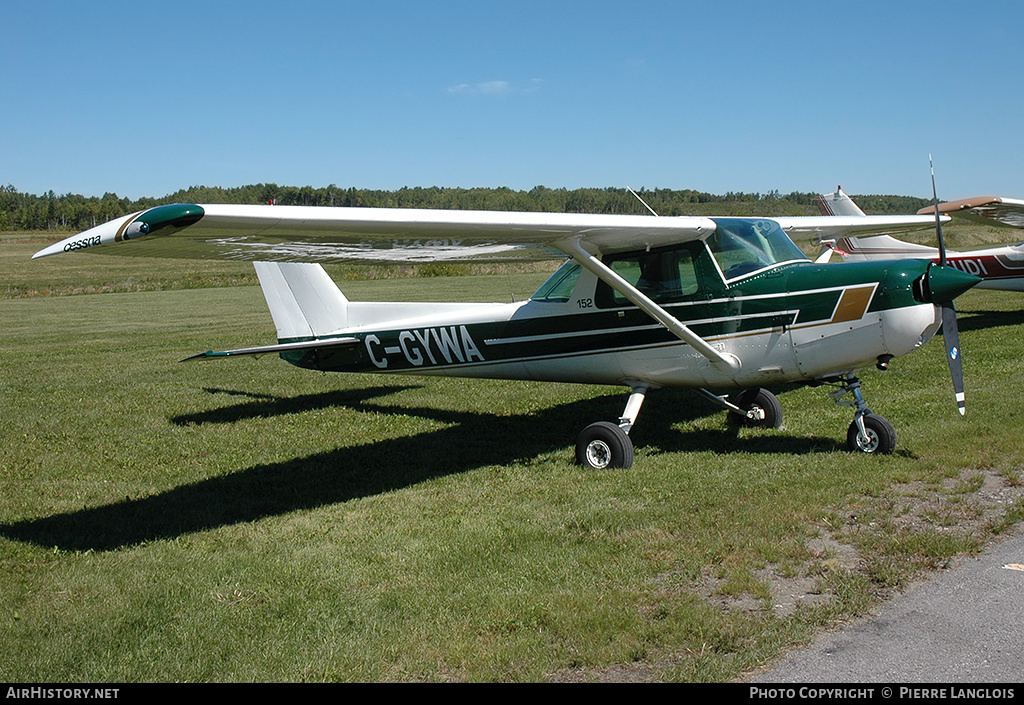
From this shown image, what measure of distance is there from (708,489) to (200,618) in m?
3.73

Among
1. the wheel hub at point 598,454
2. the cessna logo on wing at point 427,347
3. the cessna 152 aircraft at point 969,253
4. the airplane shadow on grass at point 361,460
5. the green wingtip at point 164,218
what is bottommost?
the airplane shadow on grass at point 361,460

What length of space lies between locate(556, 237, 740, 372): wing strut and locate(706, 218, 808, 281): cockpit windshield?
25.8 inches

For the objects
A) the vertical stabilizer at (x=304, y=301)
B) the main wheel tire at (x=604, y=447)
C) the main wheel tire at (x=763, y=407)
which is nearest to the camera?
the main wheel tire at (x=604, y=447)

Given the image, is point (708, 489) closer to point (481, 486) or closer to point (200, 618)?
point (481, 486)

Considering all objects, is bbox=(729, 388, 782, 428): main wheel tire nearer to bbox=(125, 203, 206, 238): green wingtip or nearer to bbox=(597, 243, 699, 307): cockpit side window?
bbox=(597, 243, 699, 307): cockpit side window

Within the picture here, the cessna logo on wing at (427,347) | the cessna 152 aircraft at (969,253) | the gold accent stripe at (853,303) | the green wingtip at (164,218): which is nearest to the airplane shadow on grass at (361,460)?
the cessna logo on wing at (427,347)

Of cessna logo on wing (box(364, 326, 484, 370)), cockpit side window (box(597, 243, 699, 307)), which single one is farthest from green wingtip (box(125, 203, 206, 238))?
cessna logo on wing (box(364, 326, 484, 370))

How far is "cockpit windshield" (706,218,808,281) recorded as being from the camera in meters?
7.08

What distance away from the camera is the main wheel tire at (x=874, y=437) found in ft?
22.0

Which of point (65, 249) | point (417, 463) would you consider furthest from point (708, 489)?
point (65, 249)

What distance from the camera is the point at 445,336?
8.70m

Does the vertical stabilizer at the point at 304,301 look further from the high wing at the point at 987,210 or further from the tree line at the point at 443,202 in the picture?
the high wing at the point at 987,210

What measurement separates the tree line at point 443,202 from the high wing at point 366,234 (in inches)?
27.5

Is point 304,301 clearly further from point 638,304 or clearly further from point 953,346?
point 953,346
